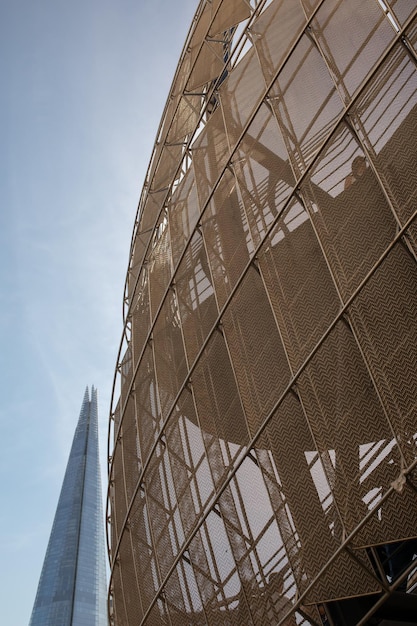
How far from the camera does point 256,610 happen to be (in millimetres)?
9602

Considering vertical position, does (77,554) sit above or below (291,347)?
above

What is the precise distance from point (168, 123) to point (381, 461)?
12908 mm

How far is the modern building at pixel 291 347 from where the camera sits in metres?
8.16

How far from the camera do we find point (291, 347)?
369 inches

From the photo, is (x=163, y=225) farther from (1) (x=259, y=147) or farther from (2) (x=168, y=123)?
(1) (x=259, y=147)

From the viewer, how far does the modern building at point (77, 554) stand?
4122 inches

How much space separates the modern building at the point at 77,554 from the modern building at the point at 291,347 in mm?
104289

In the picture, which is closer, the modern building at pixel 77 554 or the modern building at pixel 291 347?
the modern building at pixel 291 347

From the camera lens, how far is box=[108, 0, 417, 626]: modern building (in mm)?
8156

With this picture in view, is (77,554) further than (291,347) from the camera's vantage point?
Yes

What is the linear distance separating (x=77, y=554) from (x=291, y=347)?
383 ft

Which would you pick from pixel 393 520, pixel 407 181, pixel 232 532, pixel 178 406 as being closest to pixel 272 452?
pixel 232 532

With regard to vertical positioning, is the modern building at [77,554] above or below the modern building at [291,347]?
above

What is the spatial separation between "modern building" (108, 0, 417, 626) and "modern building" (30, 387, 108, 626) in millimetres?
104289
